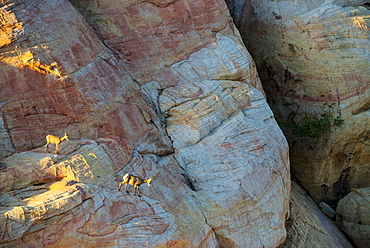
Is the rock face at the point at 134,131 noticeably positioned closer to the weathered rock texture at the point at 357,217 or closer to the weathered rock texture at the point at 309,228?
the weathered rock texture at the point at 309,228

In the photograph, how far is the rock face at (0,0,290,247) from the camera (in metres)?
8.20

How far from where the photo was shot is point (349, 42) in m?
14.7

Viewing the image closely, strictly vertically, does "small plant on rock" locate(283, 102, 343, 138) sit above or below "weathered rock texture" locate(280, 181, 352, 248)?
above

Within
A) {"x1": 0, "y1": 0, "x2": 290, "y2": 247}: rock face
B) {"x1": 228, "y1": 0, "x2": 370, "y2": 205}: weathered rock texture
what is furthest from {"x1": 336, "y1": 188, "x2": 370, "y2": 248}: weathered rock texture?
{"x1": 0, "y1": 0, "x2": 290, "y2": 247}: rock face

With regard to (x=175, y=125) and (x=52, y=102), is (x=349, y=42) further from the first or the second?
(x=52, y=102)

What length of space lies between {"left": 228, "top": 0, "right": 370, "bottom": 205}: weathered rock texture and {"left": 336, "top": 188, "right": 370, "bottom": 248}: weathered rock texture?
137 cm

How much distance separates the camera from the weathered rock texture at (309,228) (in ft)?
Result: 37.7

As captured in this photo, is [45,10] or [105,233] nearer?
[105,233]

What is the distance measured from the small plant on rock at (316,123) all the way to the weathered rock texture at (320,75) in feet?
0.38

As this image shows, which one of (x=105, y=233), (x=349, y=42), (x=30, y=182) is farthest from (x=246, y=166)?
(x=349, y=42)

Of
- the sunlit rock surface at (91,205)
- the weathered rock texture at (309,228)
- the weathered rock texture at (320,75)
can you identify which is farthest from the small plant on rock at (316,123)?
the sunlit rock surface at (91,205)

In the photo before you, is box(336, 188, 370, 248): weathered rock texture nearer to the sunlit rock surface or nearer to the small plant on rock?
the small plant on rock

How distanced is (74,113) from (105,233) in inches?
93.3

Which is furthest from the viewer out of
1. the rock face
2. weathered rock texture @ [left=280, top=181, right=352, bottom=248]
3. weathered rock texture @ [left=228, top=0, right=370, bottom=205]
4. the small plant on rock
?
weathered rock texture @ [left=228, top=0, right=370, bottom=205]
